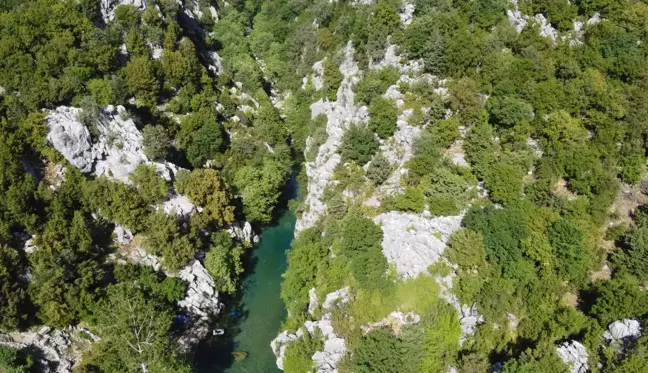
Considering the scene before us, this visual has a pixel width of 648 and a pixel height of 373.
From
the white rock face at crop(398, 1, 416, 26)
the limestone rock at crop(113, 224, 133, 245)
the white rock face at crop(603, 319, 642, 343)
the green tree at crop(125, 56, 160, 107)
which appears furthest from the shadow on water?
the white rock face at crop(398, 1, 416, 26)

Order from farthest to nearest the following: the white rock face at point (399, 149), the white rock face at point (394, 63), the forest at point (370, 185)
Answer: the white rock face at point (394, 63)
the white rock face at point (399, 149)
the forest at point (370, 185)

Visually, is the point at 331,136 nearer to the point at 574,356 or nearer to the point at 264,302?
the point at 264,302

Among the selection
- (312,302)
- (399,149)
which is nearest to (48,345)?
(312,302)

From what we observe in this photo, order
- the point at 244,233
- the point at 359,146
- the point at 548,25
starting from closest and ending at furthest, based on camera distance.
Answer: the point at 359,146, the point at 244,233, the point at 548,25

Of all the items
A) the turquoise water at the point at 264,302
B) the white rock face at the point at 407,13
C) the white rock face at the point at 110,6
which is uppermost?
the white rock face at the point at 110,6

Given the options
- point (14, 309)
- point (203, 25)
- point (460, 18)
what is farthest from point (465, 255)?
point (203, 25)

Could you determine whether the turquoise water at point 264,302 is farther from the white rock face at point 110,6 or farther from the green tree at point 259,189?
the white rock face at point 110,6

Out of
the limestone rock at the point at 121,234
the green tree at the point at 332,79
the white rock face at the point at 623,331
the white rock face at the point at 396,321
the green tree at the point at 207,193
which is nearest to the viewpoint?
the white rock face at the point at 623,331

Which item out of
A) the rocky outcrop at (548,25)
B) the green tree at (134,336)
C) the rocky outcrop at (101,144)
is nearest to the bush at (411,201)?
the green tree at (134,336)
